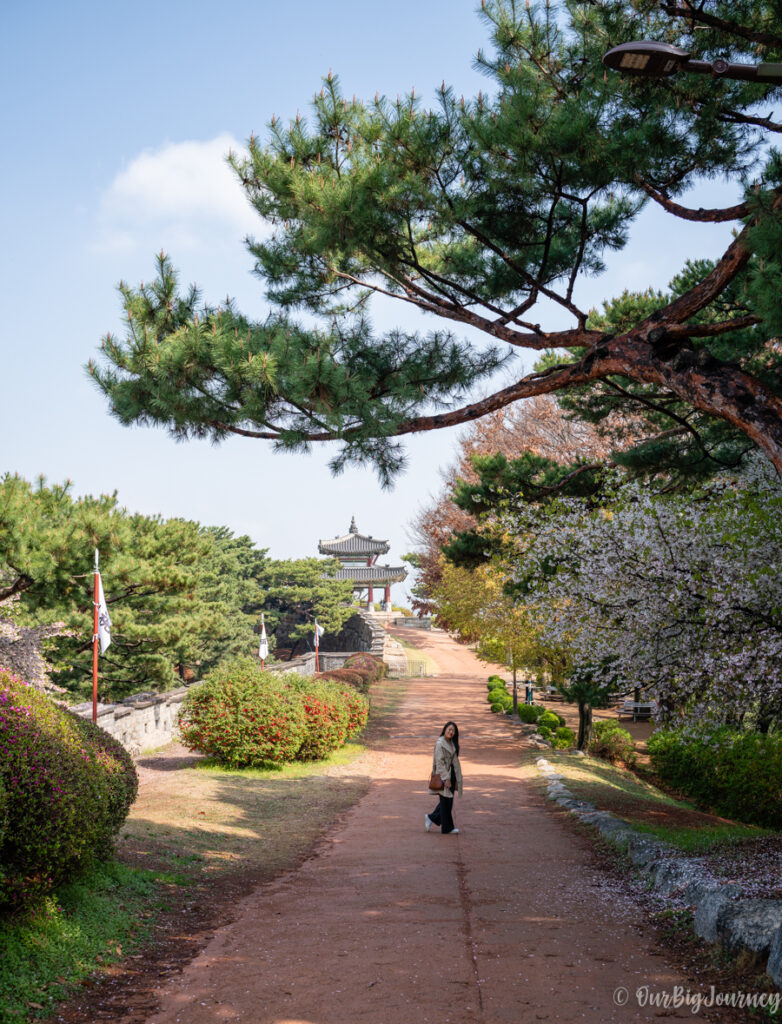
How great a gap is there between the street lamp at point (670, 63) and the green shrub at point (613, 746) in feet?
52.7

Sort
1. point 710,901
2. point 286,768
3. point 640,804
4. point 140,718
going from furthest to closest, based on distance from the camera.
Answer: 1. point 140,718
2. point 286,768
3. point 640,804
4. point 710,901

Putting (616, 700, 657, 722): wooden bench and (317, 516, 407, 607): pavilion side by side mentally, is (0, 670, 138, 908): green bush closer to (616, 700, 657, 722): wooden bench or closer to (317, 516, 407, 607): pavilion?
(616, 700, 657, 722): wooden bench

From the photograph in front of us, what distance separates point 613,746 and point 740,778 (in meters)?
6.36

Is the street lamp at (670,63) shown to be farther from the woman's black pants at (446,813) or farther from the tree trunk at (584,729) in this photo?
the tree trunk at (584,729)

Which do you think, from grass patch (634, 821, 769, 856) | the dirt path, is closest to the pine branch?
the dirt path

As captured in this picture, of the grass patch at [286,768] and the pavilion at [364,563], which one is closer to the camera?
the grass patch at [286,768]

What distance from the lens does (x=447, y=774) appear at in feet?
32.7

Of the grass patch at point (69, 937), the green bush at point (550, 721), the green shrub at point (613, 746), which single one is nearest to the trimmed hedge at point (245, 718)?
the grass patch at point (69, 937)

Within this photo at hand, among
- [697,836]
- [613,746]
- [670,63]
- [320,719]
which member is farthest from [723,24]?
[613,746]

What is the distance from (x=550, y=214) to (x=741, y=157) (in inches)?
76.0

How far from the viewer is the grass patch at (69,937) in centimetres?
437

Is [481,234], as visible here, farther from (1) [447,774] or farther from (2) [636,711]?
(2) [636,711]

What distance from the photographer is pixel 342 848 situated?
→ 9055mm

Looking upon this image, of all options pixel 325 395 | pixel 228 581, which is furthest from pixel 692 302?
pixel 228 581
